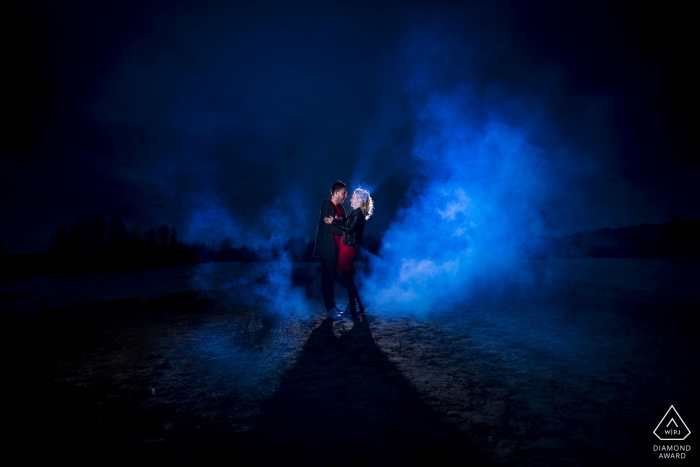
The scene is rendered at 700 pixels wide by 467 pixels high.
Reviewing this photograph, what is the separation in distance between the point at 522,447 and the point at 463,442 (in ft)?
1.39

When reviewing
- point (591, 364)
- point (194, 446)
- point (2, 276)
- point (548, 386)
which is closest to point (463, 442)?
point (548, 386)

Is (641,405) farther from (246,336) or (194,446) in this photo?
(246,336)

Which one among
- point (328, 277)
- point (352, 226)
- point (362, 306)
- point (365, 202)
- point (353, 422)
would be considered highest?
point (365, 202)

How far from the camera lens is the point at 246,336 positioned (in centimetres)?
531

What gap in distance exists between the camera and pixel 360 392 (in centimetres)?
323

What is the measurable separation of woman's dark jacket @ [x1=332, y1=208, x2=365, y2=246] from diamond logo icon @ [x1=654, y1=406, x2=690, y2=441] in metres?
4.81

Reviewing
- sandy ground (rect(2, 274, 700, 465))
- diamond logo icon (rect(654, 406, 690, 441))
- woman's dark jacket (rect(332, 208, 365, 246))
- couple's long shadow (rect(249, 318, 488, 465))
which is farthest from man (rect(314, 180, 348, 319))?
diamond logo icon (rect(654, 406, 690, 441))

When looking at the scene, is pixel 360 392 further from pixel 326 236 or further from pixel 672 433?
pixel 326 236

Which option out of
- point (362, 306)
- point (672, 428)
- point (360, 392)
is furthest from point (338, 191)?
point (672, 428)

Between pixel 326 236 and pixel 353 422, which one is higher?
pixel 326 236

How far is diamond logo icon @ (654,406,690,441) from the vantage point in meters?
2.35

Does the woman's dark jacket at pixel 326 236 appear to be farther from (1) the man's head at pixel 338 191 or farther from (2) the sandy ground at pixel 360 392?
(2) the sandy ground at pixel 360 392

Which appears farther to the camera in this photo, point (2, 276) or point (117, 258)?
point (117, 258)

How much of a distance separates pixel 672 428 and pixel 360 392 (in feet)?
8.75
